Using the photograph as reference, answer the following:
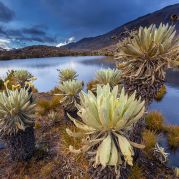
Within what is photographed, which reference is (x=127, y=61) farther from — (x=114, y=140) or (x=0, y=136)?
(x=0, y=136)

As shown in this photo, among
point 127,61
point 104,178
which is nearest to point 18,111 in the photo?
point 127,61

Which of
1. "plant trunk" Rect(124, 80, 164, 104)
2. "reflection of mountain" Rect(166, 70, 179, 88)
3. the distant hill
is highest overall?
"plant trunk" Rect(124, 80, 164, 104)

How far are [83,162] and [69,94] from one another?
2896 millimetres

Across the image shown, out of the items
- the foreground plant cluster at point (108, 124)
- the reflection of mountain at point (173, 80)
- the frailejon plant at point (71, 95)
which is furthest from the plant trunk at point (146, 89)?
the reflection of mountain at point (173, 80)

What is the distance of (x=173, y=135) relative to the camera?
7773 mm

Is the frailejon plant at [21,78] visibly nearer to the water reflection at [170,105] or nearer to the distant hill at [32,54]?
the water reflection at [170,105]

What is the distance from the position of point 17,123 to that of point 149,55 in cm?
320

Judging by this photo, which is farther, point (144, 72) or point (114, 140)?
point (144, 72)

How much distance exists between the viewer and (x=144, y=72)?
15.9 ft

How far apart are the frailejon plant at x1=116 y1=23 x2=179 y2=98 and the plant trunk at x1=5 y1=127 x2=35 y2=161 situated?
2.88 metres

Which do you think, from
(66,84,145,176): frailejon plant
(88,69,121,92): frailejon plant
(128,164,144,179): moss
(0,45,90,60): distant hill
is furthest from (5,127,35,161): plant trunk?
(0,45,90,60): distant hill

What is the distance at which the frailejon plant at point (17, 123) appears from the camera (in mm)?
5660

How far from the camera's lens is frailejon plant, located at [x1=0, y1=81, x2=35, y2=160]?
223 inches

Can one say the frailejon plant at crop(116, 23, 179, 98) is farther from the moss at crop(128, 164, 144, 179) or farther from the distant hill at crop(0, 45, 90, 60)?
the distant hill at crop(0, 45, 90, 60)
